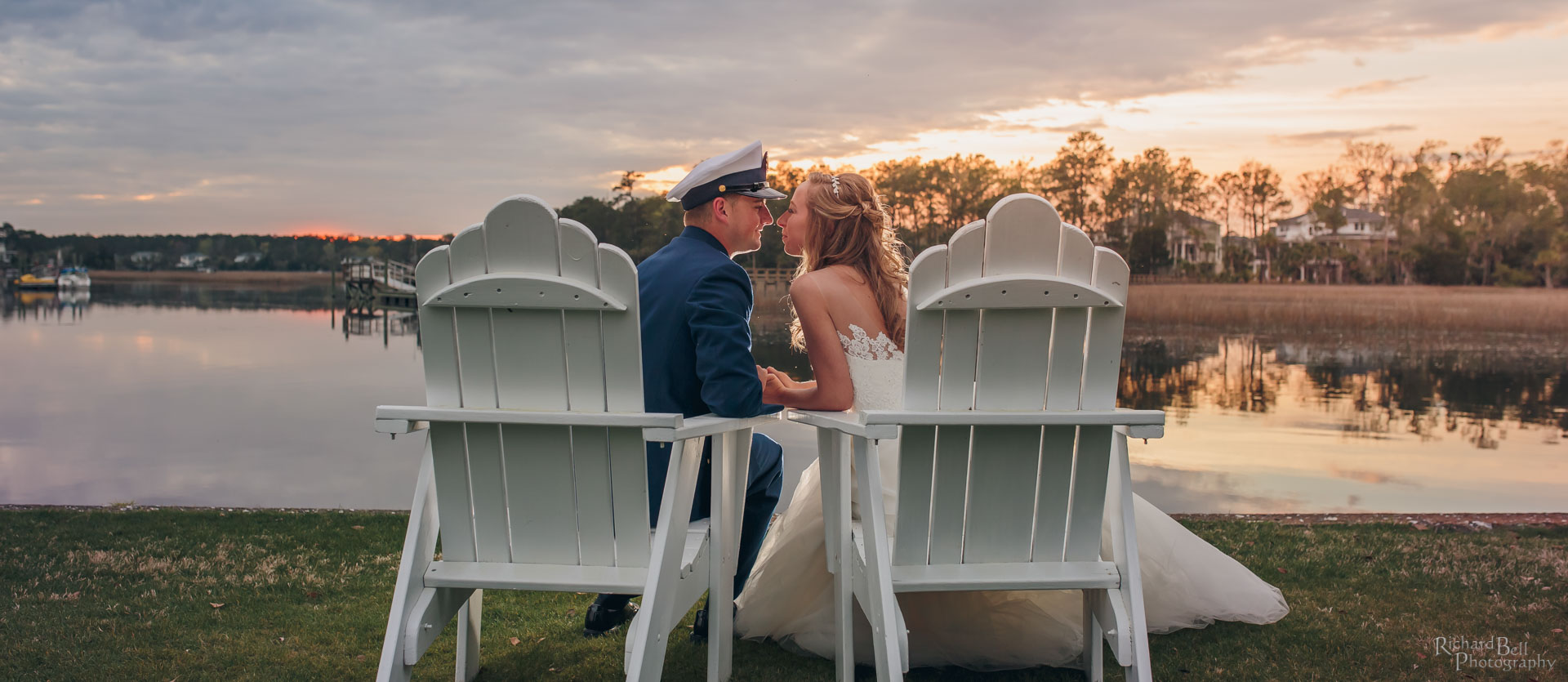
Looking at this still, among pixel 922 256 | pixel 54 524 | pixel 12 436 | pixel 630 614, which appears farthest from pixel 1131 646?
pixel 12 436

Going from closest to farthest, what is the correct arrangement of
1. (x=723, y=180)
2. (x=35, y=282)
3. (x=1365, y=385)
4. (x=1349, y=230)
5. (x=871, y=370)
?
(x=723, y=180) < (x=871, y=370) < (x=1365, y=385) < (x=1349, y=230) < (x=35, y=282)

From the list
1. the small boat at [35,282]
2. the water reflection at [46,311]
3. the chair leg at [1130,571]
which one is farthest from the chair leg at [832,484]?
the small boat at [35,282]

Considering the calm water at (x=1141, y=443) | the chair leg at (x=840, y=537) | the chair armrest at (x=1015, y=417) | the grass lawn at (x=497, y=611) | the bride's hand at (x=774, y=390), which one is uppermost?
the chair armrest at (x=1015, y=417)

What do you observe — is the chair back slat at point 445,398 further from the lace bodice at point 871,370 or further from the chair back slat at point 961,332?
the lace bodice at point 871,370

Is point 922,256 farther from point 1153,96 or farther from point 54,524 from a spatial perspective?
point 1153,96

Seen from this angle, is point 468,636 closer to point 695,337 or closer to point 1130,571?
point 695,337

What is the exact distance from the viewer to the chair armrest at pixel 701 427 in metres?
2.05

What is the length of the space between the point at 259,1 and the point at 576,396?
204 feet

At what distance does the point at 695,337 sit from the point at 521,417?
0.54 m

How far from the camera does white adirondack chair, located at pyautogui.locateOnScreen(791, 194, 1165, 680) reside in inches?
80.3

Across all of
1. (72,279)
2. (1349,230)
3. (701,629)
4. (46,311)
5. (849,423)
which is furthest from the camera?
(72,279)

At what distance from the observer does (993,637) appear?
2.74 metres

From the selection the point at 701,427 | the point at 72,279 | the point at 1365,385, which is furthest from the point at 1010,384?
the point at 72,279

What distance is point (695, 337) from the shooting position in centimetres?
246
